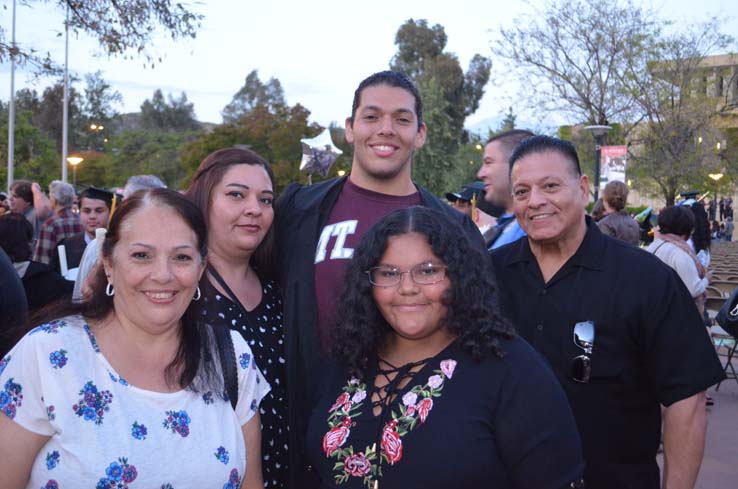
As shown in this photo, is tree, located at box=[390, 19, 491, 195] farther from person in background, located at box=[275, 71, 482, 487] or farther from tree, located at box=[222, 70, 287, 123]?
person in background, located at box=[275, 71, 482, 487]

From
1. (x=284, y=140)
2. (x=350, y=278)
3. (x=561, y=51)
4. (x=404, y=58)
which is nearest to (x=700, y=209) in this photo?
(x=350, y=278)

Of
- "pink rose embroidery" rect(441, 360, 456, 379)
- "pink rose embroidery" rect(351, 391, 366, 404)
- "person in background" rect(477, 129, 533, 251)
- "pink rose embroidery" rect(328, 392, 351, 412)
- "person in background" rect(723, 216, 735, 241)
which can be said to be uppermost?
"person in background" rect(477, 129, 533, 251)

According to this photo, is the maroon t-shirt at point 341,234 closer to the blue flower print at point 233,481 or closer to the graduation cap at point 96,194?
the blue flower print at point 233,481

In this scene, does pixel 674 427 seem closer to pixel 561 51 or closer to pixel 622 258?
pixel 622 258

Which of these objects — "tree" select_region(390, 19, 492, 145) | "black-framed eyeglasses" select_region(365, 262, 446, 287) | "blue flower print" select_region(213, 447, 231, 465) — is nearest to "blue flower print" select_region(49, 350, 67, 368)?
"blue flower print" select_region(213, 447, 231, 465)

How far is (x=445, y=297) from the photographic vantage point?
93.3 inches

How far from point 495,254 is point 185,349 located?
1.50 metres

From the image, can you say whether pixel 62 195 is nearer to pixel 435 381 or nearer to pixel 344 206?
pixel 344 206

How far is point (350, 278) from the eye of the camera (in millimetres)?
2609

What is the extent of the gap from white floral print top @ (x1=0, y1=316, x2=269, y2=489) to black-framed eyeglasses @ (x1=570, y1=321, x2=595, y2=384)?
133 centimetres

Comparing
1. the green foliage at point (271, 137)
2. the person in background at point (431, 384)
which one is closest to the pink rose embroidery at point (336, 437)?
the person in background at point (431, 384)

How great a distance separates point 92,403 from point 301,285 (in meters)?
1.22

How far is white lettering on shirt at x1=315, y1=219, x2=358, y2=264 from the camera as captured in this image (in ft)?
11.0

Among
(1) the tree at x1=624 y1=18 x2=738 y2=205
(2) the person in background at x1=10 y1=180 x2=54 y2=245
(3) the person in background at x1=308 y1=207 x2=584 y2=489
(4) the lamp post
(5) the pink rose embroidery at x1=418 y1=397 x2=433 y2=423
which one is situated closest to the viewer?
(3) the person in background at x1=308 y1=207 x2=584 y2=489
